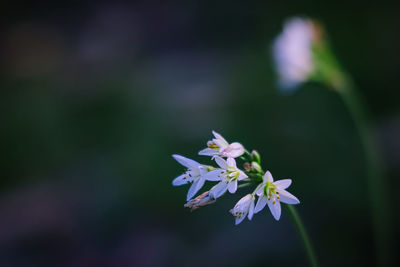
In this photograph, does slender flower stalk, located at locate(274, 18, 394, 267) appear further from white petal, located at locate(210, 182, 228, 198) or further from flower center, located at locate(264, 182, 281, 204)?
white petal, located at locate(210, 182, 228, 198)

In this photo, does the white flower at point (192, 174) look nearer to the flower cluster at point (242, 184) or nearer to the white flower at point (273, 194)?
the flower cluster at point (242, 184)

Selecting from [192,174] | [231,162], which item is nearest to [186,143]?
[192,174]

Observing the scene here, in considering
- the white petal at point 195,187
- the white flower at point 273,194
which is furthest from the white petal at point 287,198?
the white petal at point 195,187

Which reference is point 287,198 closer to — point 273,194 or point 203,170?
point 273,194

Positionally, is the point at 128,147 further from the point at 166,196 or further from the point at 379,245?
the point at 379,245

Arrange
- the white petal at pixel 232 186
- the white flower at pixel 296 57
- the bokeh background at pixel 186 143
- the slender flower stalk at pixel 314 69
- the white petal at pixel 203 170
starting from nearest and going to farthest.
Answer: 1. the white petal at pixel 232 186
2. the white petal at pixel 203 170
3. the slender flower stalk at pixel 314 69
4. the white flower at pixel 296 57
5. the bokeh background at pixel 186 143
